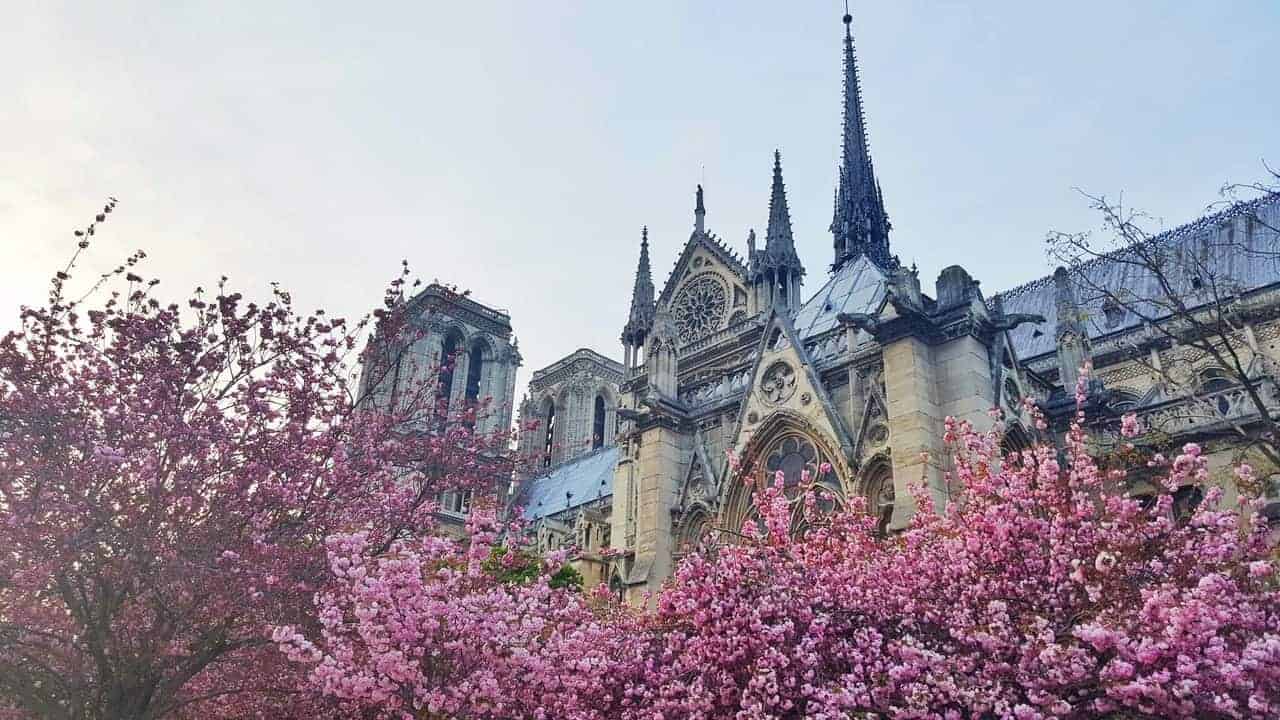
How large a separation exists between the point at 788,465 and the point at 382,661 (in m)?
10.1

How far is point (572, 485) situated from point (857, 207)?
25762mm

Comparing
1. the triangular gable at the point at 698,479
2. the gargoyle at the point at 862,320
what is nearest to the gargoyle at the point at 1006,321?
the gargoyle at the point at 862,320

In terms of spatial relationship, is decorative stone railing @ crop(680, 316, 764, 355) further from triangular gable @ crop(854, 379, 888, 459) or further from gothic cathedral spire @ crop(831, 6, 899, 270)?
triangular gable @ crop(854, 379, 888, 459)

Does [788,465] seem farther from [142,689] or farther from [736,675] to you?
[142,689]

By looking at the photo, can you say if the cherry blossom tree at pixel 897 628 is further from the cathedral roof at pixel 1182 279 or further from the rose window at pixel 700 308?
the rose window at pixel 700 308

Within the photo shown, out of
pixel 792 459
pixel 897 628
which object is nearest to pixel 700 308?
pixel 792 459

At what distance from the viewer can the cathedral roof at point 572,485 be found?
5703 cm

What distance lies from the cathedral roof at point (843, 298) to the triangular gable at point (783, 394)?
6.84ft

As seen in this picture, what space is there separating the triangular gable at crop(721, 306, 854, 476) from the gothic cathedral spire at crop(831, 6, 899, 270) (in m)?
26.9

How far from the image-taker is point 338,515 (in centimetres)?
1220

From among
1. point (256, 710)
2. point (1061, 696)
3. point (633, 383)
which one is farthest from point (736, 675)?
point (633, 383)

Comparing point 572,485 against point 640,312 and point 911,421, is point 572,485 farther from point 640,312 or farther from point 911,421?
point 911,421

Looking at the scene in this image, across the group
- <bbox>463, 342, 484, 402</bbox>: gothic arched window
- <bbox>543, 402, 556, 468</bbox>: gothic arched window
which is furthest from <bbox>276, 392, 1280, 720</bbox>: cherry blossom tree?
<bbox>543, 402, 556, 468</bbox>: gothic arched window

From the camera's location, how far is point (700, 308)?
46.5 metres
